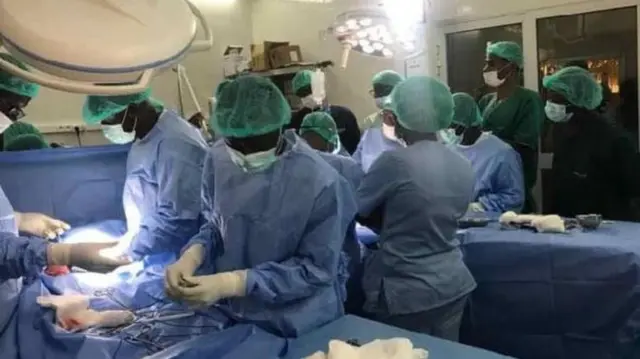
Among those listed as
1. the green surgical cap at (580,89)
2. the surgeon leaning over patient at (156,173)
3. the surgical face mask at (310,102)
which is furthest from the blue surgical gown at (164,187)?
the green surgical cap at (580,89)

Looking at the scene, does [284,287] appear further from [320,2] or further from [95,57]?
[320,2]

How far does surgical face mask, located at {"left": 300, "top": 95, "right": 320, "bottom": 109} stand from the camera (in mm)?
3864

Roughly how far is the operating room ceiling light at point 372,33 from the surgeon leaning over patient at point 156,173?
2.72 ft

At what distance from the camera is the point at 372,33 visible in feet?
9.23

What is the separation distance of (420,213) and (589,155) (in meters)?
1.33

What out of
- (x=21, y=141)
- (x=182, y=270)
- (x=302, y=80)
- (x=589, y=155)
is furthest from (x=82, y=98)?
(x=589, y=155)

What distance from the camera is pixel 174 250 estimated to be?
2.33 meters

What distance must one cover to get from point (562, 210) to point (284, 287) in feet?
7.15

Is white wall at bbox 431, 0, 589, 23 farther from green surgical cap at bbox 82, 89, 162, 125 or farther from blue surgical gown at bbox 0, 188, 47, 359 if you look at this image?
blue surgical gown at bbox 0, 188, 47, 359

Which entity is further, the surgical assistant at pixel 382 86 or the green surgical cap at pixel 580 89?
the surgical assistant at pixel 382 86

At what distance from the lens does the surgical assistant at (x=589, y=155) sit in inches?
117

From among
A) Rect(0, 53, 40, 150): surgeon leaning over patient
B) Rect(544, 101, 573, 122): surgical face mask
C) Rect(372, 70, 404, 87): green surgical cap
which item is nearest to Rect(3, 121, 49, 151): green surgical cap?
Rect(0, 53, 40, 150): surgeon leaning over patient

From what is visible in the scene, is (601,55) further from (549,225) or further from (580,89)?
(549,225)

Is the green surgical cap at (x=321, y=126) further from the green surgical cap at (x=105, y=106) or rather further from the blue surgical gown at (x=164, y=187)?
the green surgical cap at (x=105, y=106)
